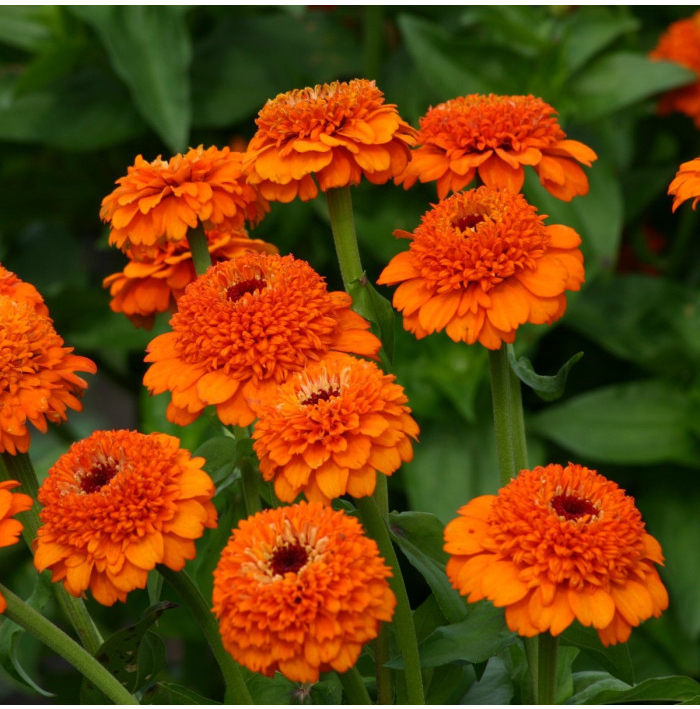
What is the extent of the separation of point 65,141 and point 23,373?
82 centimetres

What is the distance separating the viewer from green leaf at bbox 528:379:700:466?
1.05 m

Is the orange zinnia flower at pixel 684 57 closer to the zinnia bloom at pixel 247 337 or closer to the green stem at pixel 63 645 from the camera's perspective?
the zinnia bloom at pixel 247 337

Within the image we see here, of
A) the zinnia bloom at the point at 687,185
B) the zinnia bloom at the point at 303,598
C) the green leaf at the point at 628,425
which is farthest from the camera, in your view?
the green leaf at the point at 628,425

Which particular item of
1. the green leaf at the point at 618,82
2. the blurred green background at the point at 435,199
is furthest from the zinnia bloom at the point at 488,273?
the green leaf at the point at 618,82

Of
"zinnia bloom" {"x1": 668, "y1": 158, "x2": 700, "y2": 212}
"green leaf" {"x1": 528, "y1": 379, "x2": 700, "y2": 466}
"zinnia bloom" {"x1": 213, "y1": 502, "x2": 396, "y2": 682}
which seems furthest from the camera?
"green leaf" {"x1": 528, "y1": 379, "x2": 700, "y2": 466}

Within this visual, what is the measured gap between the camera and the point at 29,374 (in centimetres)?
47

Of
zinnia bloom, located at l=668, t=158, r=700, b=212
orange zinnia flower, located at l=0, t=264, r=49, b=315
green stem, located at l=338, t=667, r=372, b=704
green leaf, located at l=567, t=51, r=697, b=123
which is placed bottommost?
green stem, located at l=338, t=667, r=372, b=704

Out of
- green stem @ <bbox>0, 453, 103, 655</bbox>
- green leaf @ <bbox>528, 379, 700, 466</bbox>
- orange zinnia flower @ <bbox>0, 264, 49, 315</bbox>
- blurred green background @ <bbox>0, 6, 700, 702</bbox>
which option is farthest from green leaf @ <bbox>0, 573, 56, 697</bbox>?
green leaf @ <bbox>528, 379, 700, 466</bbox>

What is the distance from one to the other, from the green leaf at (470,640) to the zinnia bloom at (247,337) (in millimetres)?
115

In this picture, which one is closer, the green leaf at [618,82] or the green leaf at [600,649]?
the green leaf at [600,649]

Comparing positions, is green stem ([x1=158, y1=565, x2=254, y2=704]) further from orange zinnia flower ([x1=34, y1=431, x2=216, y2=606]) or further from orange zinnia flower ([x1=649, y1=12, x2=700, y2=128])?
orange zinnia flower ([x1=649, y1=12, x2=700, y2=128])

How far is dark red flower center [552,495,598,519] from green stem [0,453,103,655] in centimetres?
21

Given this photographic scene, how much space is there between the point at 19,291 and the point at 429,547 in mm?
226

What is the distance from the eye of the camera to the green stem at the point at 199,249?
0.52 m
